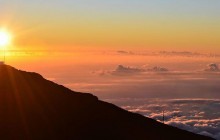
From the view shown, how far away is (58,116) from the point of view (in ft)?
365

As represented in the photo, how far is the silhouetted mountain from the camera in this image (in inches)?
3999

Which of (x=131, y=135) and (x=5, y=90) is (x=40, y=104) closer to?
(x=5, y=90)

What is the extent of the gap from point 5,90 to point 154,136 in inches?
1647

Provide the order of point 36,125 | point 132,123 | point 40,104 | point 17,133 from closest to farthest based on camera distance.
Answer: point 17,133, point 36,125, point 40,104, point 132,123

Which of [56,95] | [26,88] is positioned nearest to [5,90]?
[26,88]

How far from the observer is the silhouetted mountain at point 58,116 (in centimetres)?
10156

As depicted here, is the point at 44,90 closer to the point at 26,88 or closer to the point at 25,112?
the point at 26,88

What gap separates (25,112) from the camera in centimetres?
10712

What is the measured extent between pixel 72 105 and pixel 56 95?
6.03m

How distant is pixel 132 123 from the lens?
13075cm

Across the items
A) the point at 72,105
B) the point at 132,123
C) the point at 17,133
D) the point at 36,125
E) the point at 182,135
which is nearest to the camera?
the point at 17,133

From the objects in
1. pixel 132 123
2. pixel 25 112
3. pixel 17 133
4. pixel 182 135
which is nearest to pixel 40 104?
pixel 25 112

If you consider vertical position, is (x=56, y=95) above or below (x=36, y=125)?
above

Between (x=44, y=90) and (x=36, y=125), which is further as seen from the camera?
(x=44, y=90)
